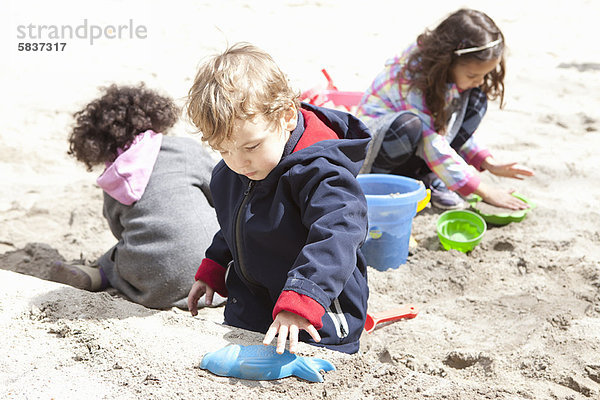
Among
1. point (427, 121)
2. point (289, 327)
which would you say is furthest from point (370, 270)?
point (289, 327)

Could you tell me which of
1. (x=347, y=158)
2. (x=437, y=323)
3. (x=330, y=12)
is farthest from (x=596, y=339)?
(x=330, y=12)

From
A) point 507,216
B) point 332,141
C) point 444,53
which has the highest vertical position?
point 444,53

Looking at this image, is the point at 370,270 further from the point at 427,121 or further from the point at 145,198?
the point at 145,198

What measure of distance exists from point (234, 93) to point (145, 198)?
1141mm

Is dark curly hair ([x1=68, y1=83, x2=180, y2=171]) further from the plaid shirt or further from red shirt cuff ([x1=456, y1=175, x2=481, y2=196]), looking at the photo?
red shirt cuff ([x1=456, y1=175, x2=481, y2=196])

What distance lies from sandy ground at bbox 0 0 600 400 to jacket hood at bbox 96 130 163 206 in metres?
0.54

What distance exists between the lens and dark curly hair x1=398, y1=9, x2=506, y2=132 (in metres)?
3.32

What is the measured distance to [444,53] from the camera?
133 inches

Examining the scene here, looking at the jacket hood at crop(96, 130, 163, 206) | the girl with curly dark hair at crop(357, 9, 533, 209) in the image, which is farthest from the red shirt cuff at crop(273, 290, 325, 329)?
the girl with curly dark hair at crop(357, 9, 533, 209)

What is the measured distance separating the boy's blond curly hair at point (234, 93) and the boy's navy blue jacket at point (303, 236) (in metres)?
0.17

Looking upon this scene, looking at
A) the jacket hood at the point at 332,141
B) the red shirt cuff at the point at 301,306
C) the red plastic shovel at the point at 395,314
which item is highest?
the jacket hood at the point at 332,141

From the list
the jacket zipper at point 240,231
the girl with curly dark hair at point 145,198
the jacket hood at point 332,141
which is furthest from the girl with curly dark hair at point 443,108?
the jacket zipper at point 240,231

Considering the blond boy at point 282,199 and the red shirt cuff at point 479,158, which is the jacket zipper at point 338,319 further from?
the red shirt cuff at point 479,158

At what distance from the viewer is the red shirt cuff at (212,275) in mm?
2195
